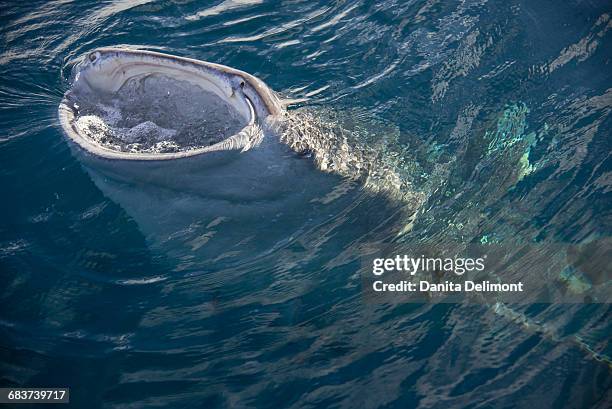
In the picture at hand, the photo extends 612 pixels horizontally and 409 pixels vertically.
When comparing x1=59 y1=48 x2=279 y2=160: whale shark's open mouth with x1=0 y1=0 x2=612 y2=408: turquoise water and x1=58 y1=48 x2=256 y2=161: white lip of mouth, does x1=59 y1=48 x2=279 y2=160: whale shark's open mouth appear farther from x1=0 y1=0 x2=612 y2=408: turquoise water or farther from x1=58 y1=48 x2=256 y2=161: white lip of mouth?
x1=0 y1=0 x2=612 y2=408: turquoise water

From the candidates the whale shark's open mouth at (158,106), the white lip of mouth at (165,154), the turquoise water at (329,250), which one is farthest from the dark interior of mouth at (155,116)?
the turquoise water at (329,250)

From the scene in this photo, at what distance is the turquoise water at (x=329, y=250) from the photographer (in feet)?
13.5

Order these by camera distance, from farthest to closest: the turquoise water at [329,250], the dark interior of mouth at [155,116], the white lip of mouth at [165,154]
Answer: the dark interior of mouth at [155,116] → the turquoise water at [329,250] → the white lip of mouth at [165,154]

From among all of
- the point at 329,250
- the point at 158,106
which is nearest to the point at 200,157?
the point at 158,106

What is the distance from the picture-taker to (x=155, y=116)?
15.0 ft

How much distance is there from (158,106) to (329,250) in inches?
58.7

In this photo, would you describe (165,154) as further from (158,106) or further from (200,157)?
(158,106)

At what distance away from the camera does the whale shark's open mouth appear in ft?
12.9

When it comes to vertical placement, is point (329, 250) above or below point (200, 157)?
below

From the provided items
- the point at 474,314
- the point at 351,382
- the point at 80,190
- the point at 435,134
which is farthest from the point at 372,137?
the point at 80,190

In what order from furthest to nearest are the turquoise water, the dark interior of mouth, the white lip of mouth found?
the dark interior of mouth, the turquoise water, the white lip of mouth

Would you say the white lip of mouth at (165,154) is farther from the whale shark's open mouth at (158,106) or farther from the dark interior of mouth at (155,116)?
the dark interior of mouth at (155,116)


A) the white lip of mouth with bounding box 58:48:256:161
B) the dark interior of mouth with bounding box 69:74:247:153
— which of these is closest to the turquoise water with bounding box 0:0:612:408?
the white lip of mouth with bounding box 58:48:256:161

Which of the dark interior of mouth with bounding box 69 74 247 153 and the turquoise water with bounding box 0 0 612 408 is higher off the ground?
the dark interior of mouth with bounding box 69 74 247 153
